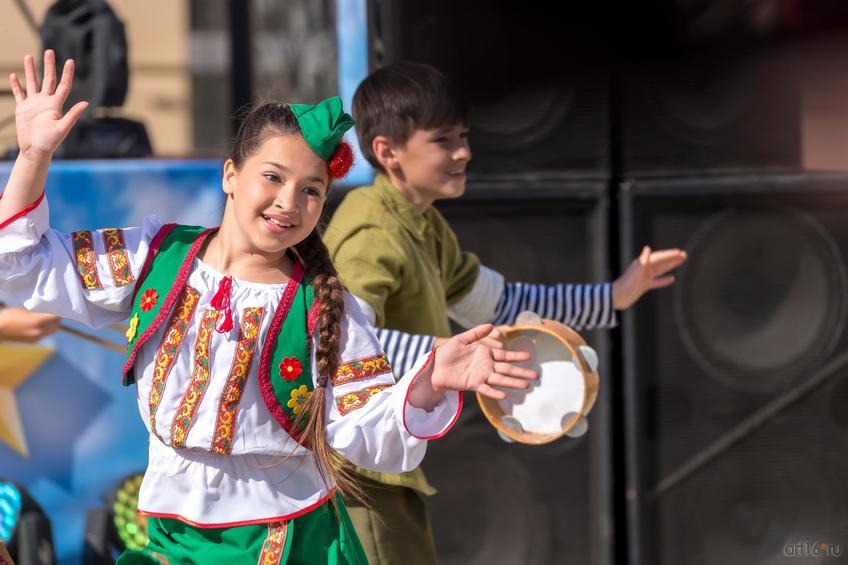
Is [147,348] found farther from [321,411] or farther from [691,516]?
[691,516]

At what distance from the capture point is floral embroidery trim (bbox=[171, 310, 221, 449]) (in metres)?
2.15

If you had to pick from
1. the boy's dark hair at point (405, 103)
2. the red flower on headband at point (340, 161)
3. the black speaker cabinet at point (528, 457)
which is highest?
the boy's dark hair at point (405, 103)

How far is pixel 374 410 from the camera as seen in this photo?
2168 mm

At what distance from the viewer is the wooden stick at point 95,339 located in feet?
11.3

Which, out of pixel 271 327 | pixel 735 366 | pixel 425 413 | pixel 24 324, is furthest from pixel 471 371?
pixel 735 366

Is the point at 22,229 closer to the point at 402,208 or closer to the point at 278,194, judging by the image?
the point at 278,194

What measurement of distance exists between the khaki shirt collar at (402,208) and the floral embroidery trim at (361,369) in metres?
0.72

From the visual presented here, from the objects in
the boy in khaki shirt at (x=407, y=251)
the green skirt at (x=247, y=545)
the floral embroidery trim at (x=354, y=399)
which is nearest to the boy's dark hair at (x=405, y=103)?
the boy in khaki shirt at (x=407, y=251)

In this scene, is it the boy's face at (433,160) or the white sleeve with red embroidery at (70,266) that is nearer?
the white sleeve with red embroidery at (70,266)

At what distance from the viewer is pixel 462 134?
9.96 feet

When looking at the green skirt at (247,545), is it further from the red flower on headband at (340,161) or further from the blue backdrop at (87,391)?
the blue backdrop at (87,391)

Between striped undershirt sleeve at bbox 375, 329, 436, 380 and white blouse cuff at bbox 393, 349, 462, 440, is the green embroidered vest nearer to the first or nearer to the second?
white blouse cuff at bbox 393, 349, 462, 440

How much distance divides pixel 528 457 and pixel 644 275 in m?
0.78

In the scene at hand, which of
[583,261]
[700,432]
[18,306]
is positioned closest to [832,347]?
[700,432]
